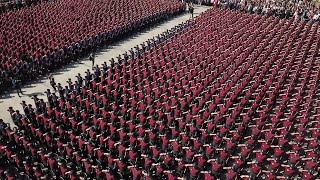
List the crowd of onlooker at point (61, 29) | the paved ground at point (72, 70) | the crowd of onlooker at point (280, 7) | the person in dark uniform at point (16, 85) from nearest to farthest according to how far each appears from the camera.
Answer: the paved ground at point (72, 70) → the person in dark uniform at point (16, 85) → the crowd of onlooker at point (61, 29) → the crowd of onlooker at point (280, 7)

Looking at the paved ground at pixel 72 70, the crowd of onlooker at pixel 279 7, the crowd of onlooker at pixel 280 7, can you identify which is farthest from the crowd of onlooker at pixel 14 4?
the crowd of onlooker at pixel 280 7

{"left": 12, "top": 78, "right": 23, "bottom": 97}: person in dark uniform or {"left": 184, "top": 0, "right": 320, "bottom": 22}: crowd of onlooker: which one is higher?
{"left": 184, "top": 0, "right": 320, "bottom": 22}: crowd of onlooker

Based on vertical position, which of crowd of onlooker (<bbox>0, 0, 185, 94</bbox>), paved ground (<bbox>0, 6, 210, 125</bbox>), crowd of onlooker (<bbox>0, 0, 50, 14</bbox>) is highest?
crowd of onlooker (<bbox>0, 0, 50, 14</bbox>)

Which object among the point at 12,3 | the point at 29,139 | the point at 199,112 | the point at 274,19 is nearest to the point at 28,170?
the point at 29,139

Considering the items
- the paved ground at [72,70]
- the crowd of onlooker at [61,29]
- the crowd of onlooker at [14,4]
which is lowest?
the paved ground at [72,70]

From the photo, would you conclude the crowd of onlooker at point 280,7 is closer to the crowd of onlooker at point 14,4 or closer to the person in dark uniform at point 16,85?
the crowd of onlooker at point 14,4

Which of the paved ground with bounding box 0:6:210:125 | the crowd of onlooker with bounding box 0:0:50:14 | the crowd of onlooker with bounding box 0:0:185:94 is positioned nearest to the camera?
the paved ground with bounding box 0:6:210:125

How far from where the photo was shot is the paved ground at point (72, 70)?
1796cm

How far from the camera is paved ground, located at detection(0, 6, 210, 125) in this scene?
18.0m

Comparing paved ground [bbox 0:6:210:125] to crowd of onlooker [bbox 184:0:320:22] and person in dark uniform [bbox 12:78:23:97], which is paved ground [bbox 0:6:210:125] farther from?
crowd of onlooker [bbox 184:0:320:22]

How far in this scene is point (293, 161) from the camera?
11.8m

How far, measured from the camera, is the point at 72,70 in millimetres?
21719

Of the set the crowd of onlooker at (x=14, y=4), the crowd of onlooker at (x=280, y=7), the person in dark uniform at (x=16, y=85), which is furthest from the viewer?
the crowd of onlooker at (x=14, y=4)

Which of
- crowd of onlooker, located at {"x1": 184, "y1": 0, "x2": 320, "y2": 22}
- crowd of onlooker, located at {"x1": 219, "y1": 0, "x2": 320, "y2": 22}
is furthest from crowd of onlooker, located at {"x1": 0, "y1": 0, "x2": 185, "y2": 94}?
crowd of onlooker, located at {"x1": 219, "y1": 0, "x2": 320, "y2": 22}
